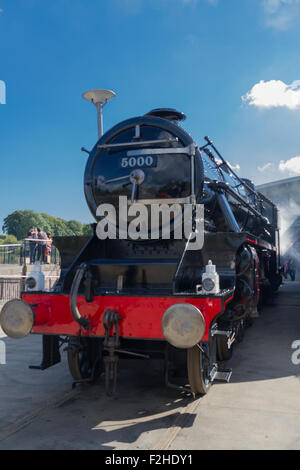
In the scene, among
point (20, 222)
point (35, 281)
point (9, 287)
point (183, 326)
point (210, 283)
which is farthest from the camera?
point (20, 222)

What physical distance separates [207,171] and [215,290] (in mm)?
1782

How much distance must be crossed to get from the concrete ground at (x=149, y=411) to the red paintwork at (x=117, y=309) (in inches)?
25.7

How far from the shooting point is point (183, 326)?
2873 millimetres

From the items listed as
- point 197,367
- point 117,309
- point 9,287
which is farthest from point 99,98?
point 9,287

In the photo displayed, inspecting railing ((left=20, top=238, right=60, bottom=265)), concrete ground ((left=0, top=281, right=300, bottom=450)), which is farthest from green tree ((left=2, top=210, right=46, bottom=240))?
concrete ground ((left=0, top=281, right=300, bottom=450))

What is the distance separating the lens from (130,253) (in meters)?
4.14

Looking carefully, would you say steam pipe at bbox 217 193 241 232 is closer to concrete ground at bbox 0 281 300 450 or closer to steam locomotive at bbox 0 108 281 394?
steam locomotive at bbox 0 108 281 394

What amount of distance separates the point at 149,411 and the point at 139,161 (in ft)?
7.65

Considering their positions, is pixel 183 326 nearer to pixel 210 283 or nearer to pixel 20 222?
pixel 210 283

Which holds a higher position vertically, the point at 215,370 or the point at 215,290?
the point at 215,290

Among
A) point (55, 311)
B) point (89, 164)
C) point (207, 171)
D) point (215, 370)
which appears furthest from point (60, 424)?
point (207, 171)

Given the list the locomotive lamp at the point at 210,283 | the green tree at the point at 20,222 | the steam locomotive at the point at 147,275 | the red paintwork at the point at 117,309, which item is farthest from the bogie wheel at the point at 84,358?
the green tree at the point at 20,222

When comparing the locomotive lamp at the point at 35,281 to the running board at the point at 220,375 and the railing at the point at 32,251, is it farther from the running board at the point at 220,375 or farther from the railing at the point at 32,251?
the railing at the point at 32,251
